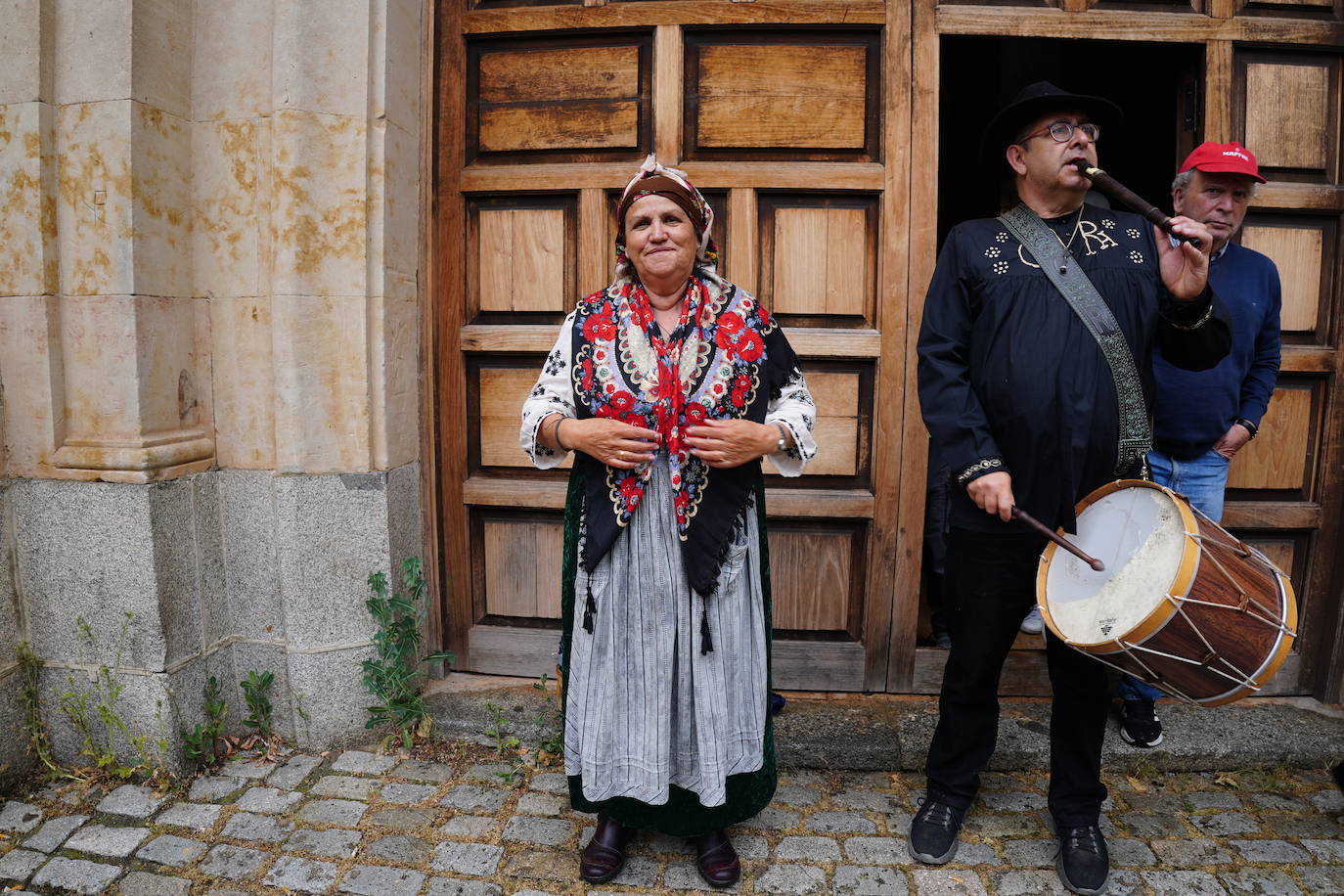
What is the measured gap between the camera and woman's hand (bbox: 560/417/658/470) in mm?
2049

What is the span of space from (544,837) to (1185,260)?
99.8 inches

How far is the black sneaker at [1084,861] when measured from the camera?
7.39 ft

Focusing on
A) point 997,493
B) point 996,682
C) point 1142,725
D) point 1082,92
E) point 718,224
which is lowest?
point 1142,725

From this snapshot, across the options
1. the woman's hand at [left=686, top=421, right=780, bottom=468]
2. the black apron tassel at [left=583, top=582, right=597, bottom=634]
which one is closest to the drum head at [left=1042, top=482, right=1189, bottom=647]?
the woman's hand at [left=686, top=421, right=780, bottom=468]

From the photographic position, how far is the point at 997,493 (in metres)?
2.16

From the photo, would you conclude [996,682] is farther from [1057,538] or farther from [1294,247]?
[1294,247]

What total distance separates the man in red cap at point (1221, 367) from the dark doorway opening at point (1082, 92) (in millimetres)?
536

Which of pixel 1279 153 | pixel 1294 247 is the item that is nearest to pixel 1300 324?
pixel 1294 247

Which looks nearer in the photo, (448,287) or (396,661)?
(396,661)

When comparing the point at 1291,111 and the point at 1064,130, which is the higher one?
the point at 1291,111

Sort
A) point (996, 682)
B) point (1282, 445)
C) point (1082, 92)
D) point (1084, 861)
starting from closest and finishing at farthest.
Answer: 1. point (1084, 861)
2. point (996, 682)
3. point (1282, 445)
4. point (1082, 92)

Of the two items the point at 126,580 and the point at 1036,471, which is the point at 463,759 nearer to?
the point at 126,580

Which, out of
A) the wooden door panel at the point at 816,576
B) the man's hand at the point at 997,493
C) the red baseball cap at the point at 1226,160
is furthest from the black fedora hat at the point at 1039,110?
the wooden door panel at the point at 816,576

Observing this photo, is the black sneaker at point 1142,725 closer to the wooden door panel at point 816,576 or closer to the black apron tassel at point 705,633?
the wooden door panel at point 816,576
